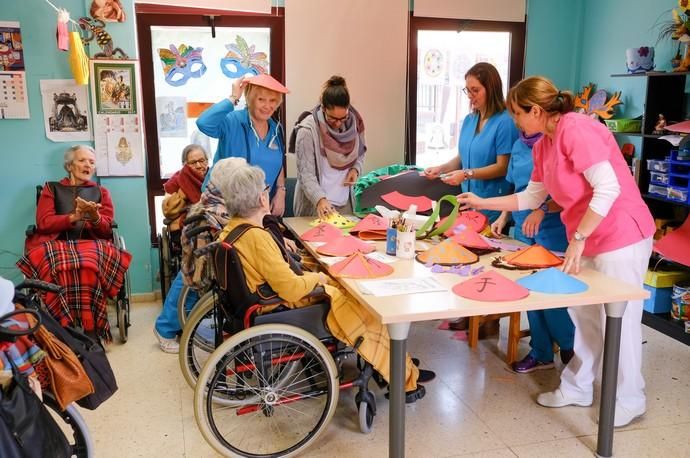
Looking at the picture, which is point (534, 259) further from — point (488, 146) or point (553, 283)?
point (488, 146)

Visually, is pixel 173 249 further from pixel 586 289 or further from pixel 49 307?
pixel 586 289

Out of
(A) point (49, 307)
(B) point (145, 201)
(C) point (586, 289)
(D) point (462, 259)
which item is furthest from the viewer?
(B) point (145, 201)

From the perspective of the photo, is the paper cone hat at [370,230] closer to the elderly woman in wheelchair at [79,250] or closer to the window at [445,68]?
the elderly woman in wheelchair at [79,250]

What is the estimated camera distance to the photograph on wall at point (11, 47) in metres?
3.62

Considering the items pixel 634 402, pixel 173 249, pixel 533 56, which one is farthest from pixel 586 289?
pixel 533 56

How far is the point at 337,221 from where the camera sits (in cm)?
324

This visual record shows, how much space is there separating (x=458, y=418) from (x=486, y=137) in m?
1.42

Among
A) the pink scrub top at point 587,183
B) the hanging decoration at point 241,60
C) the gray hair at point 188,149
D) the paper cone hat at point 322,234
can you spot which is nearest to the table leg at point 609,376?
the pink scrub top at point 587,183

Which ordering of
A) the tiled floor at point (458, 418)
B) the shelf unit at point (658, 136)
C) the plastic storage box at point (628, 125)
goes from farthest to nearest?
the plastic storage box at point (628, 125)
the shelf unit at point (658, 136)
the tiled floor at point (458, 418)

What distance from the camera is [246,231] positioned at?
7.52ft

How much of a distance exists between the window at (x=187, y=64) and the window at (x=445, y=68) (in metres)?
0.99

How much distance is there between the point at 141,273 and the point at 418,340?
1.86 metres

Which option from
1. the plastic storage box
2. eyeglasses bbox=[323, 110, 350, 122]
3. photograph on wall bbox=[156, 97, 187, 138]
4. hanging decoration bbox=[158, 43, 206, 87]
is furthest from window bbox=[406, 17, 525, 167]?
photograph on wall bbox=[156, 97, 187, 138]

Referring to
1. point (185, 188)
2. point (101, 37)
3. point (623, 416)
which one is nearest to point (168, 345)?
point (185, 188)
